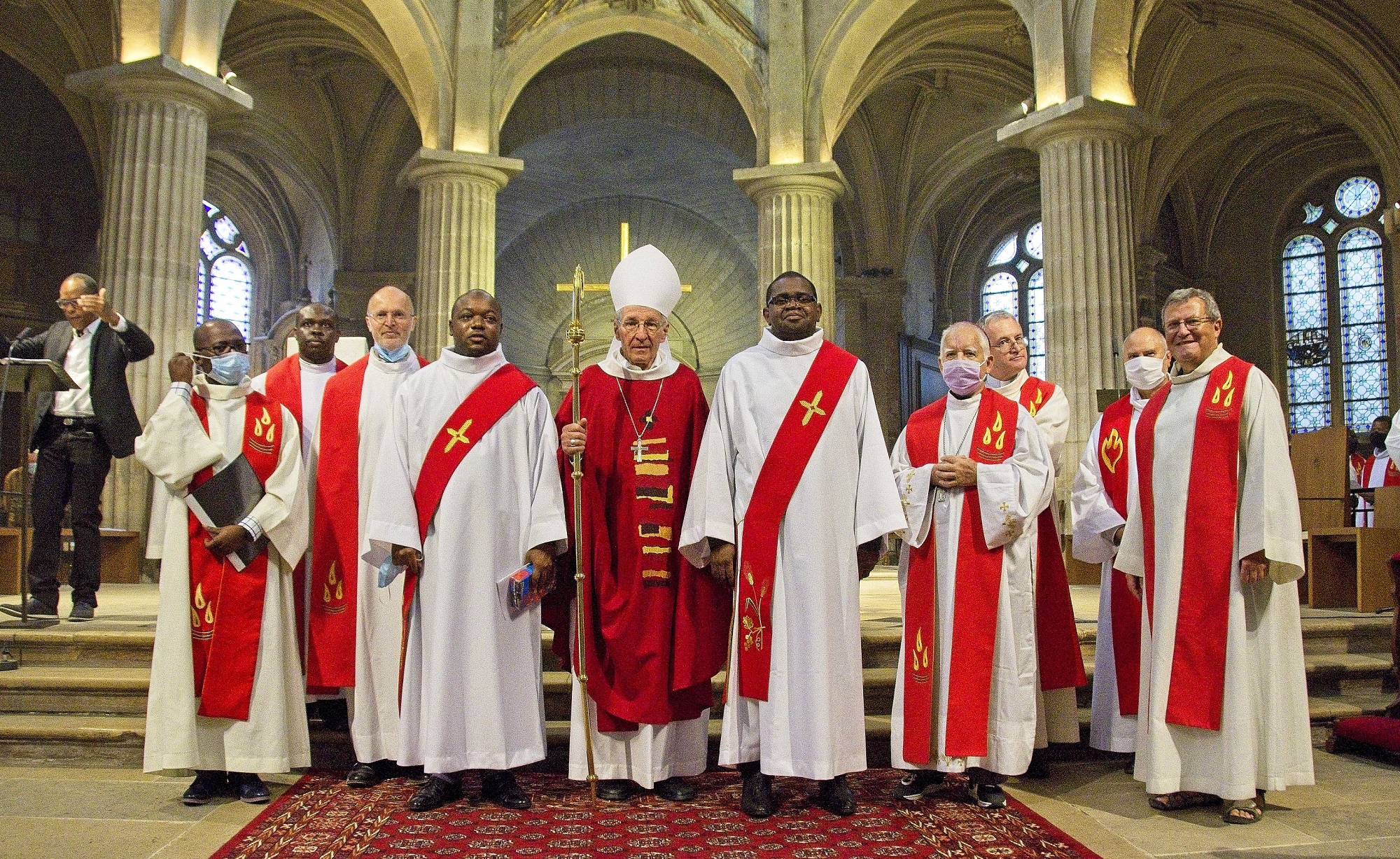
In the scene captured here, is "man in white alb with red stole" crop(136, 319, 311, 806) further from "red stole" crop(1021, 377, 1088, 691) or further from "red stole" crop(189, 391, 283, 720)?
"red stole" crop(1021, 377, 1088, 691)

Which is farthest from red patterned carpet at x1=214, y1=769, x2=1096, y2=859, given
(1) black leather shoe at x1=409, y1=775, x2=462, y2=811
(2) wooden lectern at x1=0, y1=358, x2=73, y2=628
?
(2) wooden lectern at x1=0, y1=358, x2=73, y2=628

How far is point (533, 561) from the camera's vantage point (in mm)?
3959

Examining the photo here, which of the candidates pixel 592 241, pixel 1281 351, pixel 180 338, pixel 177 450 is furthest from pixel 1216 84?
pixel 177 450

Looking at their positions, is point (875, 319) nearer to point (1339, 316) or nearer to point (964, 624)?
point (1339, 316)

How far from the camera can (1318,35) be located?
48.4 feet

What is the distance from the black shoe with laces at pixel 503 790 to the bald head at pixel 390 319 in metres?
1.68

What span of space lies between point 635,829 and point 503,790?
0.54 m

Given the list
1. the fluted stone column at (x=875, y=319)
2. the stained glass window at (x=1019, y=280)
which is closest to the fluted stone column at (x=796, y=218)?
the fluted stone column at (x=875, y=319)

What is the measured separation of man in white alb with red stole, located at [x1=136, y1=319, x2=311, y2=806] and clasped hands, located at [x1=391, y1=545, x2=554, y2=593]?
1.56ft

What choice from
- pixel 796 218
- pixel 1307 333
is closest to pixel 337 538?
pixel 796 218

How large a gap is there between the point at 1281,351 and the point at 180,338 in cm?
1678

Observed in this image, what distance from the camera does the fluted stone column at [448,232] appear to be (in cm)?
1243

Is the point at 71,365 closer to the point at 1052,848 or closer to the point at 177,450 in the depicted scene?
the point at 177,450

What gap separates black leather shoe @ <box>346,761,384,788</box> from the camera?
4.15 meters
